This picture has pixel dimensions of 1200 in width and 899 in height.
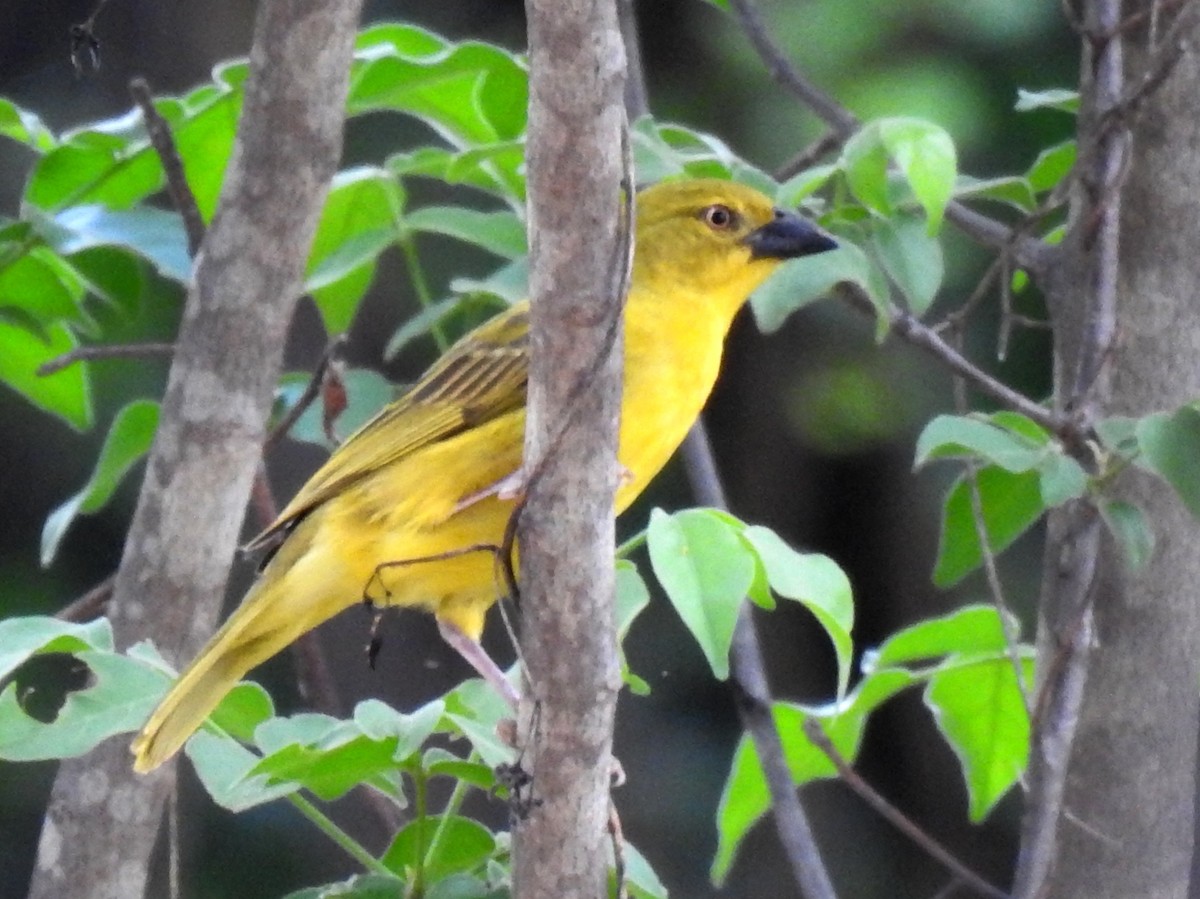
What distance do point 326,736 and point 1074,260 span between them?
1.38 m

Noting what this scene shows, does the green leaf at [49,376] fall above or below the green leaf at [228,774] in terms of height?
above

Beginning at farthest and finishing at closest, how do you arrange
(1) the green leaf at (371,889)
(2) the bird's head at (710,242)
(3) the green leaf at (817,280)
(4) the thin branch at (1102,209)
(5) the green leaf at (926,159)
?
(2) the bird's head at (710,242) → (4) the thin branch at (1102,209) → (3) the green leaf at (817,280) → (5) the green leaf at (926,159) → (1) the green leaf at (371,889)

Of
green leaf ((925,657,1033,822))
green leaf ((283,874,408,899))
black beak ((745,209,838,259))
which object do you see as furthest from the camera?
black beak ((745,209,838,259))

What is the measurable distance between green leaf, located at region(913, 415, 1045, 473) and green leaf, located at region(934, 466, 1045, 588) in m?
0.22

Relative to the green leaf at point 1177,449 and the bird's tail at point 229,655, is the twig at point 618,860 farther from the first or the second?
the green leaf at point 1177,449

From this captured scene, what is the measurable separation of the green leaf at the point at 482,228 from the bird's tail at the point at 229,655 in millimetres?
689

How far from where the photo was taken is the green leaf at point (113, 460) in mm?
2928

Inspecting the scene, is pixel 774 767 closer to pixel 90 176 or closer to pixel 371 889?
pixel 371 889

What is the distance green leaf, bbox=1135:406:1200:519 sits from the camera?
82.8 inches

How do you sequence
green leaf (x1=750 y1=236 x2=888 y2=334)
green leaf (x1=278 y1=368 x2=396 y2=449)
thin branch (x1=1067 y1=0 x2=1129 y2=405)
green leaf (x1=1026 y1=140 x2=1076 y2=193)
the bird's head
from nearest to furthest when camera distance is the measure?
green leaf (x1=750 y1=236 x2=888 y2=334)
thin branch (x1=1067 y1=0 x2=1129 y2=405)
green leaf (x1=1026 y1=140 x2=1076 y2=193)
green leaf (x1=278 y1=368 x2=396 y2=449)
the bird's head

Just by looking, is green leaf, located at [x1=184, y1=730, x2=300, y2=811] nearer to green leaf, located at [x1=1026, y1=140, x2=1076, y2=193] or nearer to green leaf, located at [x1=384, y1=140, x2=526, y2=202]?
green leaf, located at [x1=384, y1=140, x2=526, y2=202]

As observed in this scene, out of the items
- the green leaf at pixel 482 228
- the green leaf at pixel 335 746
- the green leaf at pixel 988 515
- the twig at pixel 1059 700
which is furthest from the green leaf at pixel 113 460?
the twig at pixel 1059 700

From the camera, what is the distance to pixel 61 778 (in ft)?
9.12

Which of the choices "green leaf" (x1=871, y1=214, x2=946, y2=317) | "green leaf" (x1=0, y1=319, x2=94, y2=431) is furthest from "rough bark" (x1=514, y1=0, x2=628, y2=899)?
"green leaf" (x1=0, y1=319, x2=94, y2=431)
